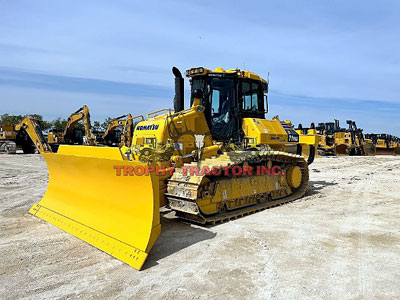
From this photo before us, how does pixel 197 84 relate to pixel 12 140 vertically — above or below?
above

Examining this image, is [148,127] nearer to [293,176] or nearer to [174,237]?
[174,237]

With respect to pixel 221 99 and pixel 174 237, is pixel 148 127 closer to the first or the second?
pixel 221 99

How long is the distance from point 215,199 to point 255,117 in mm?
2711

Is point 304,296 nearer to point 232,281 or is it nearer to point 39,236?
point 232,281

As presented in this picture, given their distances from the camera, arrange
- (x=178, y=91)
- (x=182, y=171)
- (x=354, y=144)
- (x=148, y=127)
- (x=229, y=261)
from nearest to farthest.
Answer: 1. (x=229, y=261)
2. (x=182, y=171)
3. (x=178, y=91)
4. (x=148, y=127)
5. (x=354, y=144)

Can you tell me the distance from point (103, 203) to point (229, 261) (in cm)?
221

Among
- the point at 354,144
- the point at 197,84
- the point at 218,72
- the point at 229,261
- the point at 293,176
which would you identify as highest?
the point at 218,72

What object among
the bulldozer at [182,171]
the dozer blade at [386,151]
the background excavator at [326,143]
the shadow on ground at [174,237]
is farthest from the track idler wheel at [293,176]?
the dozer blade at [386,151]

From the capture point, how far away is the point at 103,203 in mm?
5039

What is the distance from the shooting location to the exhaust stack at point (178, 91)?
621 cm

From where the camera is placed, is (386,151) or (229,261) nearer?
(229,261)

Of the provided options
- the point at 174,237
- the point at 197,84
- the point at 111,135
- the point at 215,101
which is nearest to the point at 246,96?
the point at 215,101

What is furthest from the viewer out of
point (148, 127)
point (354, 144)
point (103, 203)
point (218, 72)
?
point (354, 144)

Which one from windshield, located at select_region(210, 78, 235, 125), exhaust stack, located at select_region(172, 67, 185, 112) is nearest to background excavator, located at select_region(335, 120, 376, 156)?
windshield, located at select_region(210, 78, 235, 125)
